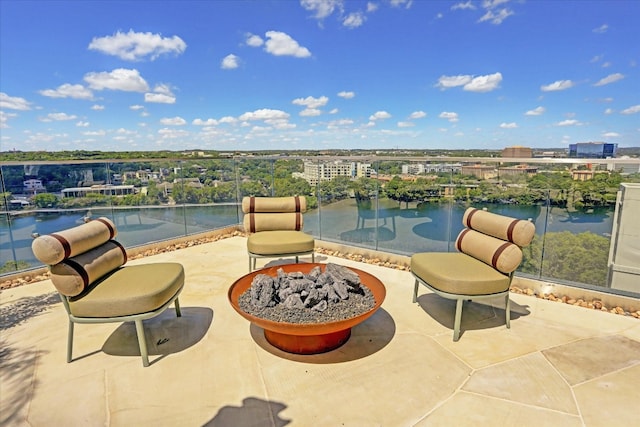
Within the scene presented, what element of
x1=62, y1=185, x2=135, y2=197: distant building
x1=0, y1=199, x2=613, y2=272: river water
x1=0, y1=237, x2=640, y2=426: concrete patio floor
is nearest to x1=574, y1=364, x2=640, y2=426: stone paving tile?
x1=0, y1=237, x2=640, y2=426: concrete patio floor

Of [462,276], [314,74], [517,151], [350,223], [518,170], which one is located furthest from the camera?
[314,74]

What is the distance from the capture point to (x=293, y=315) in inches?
80.4

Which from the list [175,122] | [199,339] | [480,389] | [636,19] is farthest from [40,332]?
[636,19]

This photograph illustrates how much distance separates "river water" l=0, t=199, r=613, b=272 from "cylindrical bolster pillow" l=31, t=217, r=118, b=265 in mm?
1959

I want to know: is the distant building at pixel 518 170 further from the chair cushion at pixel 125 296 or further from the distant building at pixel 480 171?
the chair cushion at pixel 125 296

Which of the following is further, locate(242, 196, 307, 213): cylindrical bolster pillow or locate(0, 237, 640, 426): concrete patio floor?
locate(242, 196, 307, 213): cylindrical bolster pillow

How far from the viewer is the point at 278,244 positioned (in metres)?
3.46

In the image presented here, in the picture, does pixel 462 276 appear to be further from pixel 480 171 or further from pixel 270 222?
pixel 270 222

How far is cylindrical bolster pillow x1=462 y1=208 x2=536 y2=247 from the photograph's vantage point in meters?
2.42

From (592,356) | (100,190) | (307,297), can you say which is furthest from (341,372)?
(100,190)

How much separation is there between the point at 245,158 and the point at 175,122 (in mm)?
13043

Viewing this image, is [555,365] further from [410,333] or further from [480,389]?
[410,333]

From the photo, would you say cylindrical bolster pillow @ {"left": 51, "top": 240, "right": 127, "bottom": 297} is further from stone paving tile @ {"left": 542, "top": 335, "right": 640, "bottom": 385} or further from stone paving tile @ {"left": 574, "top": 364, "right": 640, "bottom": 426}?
stone paving tile @ {"left": 542, "top": 335, "right": 640, "bottom": 385}

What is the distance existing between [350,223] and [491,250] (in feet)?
7.46
